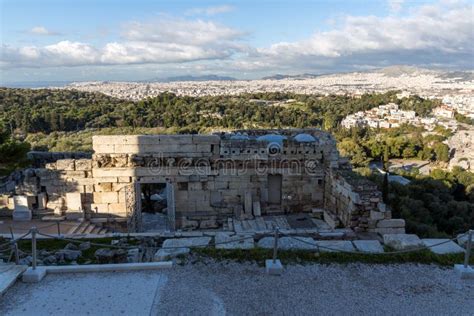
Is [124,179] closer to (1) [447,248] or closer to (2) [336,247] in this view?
(2) [336,247]

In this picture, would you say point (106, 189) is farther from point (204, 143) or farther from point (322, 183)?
point (322, 183)

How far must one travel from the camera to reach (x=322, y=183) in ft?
43.9

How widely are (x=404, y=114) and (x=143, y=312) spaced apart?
8840cm

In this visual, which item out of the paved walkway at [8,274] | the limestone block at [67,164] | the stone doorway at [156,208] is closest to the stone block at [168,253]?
the paved walkway at [8,274]

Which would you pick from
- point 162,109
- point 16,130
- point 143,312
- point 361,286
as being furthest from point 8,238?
point 162,109

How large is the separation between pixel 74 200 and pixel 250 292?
8.40 m

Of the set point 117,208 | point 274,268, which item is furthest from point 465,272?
point 117,208

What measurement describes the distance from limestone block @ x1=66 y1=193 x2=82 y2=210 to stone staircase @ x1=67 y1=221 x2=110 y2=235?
0.61 m

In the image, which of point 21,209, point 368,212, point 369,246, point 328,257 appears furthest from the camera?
point 21,209

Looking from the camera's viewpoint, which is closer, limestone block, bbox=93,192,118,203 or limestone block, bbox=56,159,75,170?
limestone block, bbox=56,159,75,170

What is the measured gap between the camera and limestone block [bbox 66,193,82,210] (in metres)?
12.8

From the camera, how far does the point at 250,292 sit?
638cm

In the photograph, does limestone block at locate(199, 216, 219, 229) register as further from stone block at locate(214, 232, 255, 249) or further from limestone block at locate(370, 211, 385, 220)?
limestone block at locate(370, 211, 385, 220)

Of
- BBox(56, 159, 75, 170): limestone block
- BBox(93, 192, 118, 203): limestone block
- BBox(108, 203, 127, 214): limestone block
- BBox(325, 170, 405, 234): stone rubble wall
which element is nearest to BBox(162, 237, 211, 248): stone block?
BBox(325, 170, 405, 234): stone rubble wall
